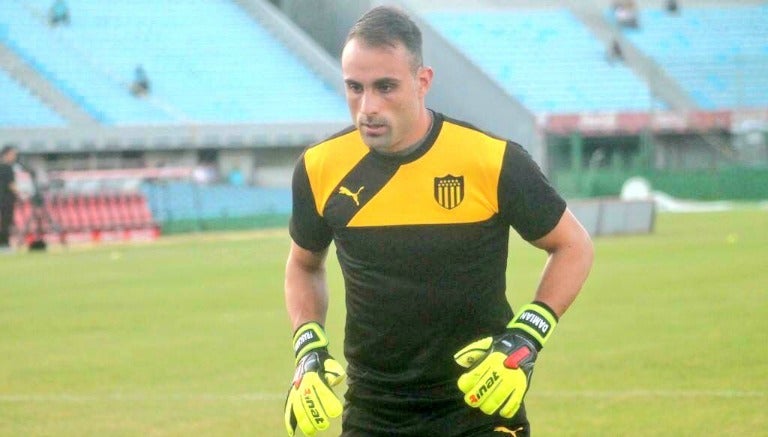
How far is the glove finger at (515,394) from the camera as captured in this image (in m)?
4.61

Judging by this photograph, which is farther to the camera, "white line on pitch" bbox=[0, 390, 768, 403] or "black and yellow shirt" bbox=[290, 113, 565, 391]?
"white line on pitch" bbox=[0, 390, 768, 403]

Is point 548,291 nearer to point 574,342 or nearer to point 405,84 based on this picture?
point 405,84

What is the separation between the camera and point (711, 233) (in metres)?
30.4

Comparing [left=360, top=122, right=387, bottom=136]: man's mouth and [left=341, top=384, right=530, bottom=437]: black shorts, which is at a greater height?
[left=360, top=122, right=387, bottom=136]: man's mouth

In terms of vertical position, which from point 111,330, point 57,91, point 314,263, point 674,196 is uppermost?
point 314,263

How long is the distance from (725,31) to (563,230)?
2064 inches

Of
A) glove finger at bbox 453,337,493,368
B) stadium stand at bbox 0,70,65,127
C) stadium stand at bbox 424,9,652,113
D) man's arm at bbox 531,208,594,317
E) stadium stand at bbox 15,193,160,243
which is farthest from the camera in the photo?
stadium stand at bbox 424,9,652,113

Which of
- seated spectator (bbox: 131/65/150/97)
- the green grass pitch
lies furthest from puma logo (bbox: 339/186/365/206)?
seated spectator (bbox: 131/65/150/97)

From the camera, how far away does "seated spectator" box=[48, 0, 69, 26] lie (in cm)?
4697

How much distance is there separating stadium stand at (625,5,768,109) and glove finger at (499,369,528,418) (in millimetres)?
49130

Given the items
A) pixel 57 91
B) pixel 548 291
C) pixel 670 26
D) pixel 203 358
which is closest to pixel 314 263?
pixel 548 291

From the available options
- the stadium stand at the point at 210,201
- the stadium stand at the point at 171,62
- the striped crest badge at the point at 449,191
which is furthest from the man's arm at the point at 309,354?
the stadium stand at the point at 171,62

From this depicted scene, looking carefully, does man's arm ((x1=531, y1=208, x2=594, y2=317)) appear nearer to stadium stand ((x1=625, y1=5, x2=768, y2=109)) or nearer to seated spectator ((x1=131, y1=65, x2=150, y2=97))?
seated spectator ((x1=131, y1=65, x2=150, y2=97))

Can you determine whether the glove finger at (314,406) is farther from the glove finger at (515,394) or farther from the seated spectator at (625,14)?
the seated spectator at (625,14)
